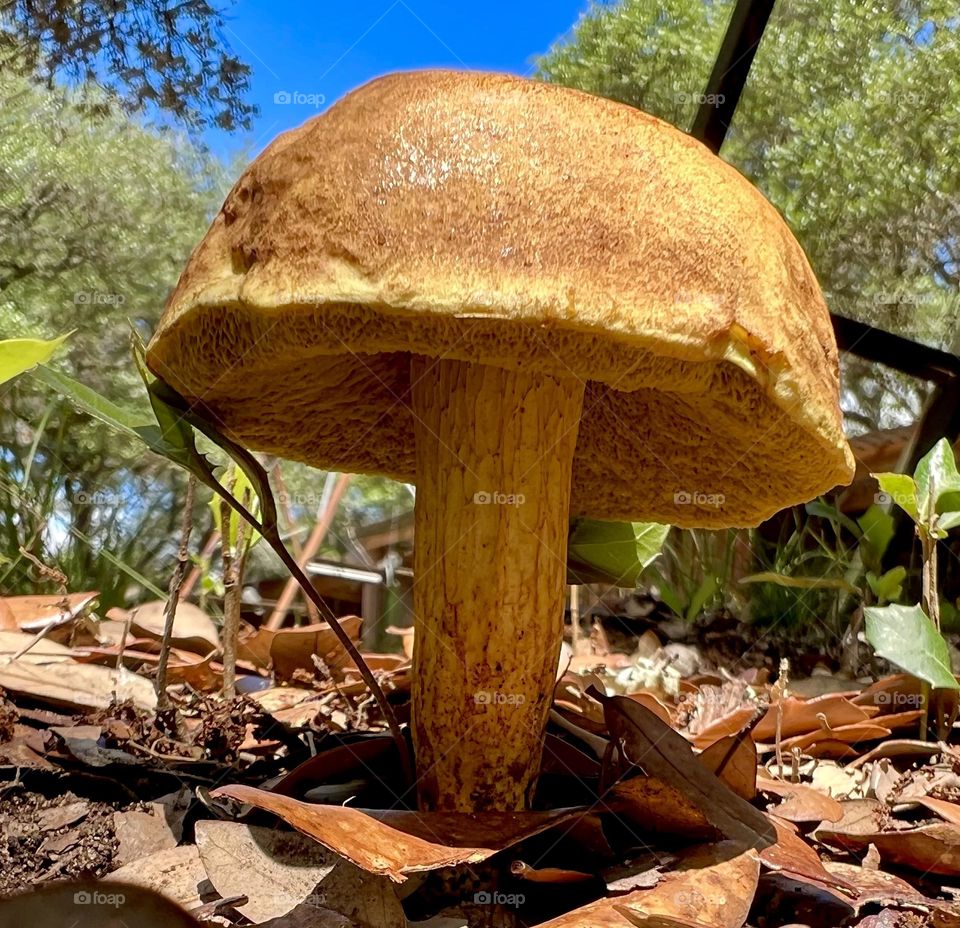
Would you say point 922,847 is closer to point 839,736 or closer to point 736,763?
point 736,763

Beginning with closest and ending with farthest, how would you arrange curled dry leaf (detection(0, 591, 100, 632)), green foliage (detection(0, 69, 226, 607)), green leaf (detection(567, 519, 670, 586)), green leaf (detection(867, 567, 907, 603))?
Result: green leaf (detection(567, 519, 670, 586)), curled dry leaf (detection(0, 591, 100, 632)), green leaf (detection(867, 567, 907, 603)), green foliage (detection(0, 69, 226, 607))

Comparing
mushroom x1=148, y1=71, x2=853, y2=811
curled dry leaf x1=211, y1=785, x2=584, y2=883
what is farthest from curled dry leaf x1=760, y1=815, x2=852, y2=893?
mushroom x1=148, y1=71, x2=853, y2=811

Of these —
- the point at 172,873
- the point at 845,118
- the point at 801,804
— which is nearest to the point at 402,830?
the point at 172,873

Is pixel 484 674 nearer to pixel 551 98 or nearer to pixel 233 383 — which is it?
pixel 233 383

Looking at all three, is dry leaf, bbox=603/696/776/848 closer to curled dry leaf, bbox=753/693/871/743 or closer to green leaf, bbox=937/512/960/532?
curled dry leaf, bbox=753/693/871/743

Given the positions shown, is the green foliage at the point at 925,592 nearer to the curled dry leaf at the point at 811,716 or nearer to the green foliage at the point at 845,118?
the curled dry leaf at the point at 811,716

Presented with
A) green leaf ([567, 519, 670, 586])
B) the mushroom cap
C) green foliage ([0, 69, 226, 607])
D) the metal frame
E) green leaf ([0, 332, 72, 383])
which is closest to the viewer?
the mushroom cap

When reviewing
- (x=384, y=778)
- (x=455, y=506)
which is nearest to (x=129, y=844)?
(x=384, y=778)
